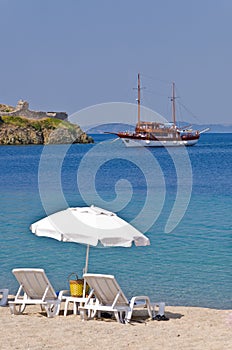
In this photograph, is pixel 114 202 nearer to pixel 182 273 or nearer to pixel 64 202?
pixel 64 202

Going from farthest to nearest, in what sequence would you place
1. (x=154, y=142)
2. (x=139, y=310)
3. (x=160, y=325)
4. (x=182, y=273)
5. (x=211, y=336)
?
(x=154, y=142) < (x=182, y=273) < (x=139, y=310) < (x=160, y=325) < (x=211, y=336)

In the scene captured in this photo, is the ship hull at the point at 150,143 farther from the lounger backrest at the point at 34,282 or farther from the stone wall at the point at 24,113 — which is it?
the lounger backrest at the point at 34,282

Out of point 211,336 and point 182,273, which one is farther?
point 182,273

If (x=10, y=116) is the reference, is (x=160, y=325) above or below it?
below

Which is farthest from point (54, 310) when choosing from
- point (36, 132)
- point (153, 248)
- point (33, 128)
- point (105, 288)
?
point (36, 132)

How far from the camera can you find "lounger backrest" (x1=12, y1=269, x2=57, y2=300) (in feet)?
34.1

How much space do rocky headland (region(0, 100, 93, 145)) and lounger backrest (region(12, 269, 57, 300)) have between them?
11737cm

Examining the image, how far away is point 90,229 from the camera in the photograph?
10.2 meters

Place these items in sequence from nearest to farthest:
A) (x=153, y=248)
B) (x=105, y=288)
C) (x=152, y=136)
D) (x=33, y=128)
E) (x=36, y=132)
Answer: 1. (x=105, y=288)
2. (x=153, y=248)
3. (x=152, y=136)
4. (x=33, y=128)
5. (x=36, y=132)

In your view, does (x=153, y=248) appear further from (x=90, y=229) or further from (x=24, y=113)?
(x=24, y=113)

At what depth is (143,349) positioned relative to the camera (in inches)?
344

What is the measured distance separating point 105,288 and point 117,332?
70 centimetres

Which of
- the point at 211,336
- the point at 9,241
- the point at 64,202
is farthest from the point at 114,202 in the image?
the point at 211,336

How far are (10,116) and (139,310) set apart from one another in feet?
420
